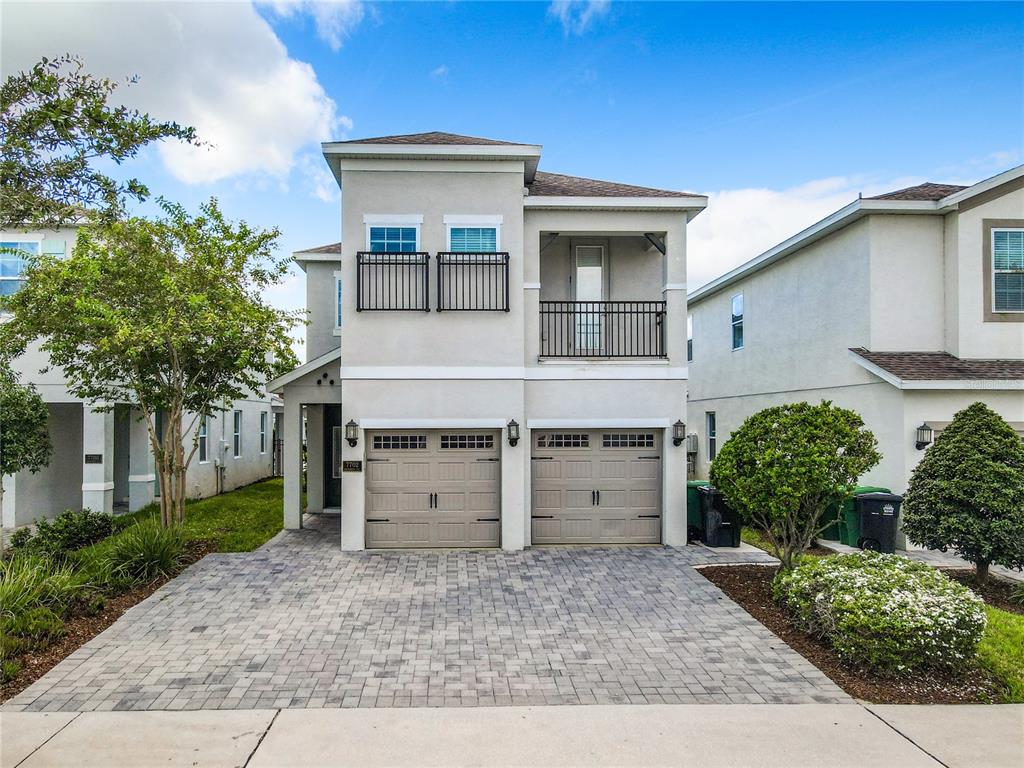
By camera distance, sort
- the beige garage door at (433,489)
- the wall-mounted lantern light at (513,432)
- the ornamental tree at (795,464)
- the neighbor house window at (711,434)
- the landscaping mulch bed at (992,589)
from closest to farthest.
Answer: the ornamental tree at (795,464), the landscaping mulch bed at (992,589), the wall-mounted lantern light at (513,432), the beige garage door at (433,489), the neighbor house window at (711,434)

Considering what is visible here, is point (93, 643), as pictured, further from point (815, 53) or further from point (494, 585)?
point (815, 53)

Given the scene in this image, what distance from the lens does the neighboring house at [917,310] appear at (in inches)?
431

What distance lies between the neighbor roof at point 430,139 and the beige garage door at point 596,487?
541cm

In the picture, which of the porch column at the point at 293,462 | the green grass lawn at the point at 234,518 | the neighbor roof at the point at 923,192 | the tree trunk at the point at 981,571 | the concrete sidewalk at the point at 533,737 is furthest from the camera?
the porch column at the point at 293,462

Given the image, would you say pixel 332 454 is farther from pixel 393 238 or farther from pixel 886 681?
pixel 886 681

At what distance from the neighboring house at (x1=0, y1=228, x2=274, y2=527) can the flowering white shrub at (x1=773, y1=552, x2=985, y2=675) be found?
9.65 m

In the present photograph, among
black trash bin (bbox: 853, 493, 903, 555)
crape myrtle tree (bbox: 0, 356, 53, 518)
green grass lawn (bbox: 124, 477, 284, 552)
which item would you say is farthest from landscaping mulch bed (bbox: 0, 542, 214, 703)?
black trash bin (bbox: 853, 493, 903, 555)

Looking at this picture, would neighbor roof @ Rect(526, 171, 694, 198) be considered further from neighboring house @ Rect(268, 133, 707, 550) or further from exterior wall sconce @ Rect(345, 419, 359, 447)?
exterior wall sconce @ Rect(345, 419, 359, 447)

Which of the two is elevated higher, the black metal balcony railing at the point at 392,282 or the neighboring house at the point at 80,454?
the black metal balcony railing at the point at 392,282

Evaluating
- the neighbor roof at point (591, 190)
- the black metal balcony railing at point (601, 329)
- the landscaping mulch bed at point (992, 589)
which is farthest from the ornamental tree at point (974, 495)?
the neighbor roof at point (591, 190)

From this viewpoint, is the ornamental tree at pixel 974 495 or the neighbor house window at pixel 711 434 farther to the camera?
the neighbor house window at pixel 711 434

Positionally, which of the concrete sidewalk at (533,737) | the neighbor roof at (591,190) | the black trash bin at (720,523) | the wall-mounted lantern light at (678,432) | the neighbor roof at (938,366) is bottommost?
the concrete sidewalk at (533,737)

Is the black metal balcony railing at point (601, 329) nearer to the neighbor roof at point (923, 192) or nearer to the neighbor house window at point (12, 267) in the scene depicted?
the neighbor roof at point (923, 192)

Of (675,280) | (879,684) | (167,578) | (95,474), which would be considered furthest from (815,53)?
(95,474)
